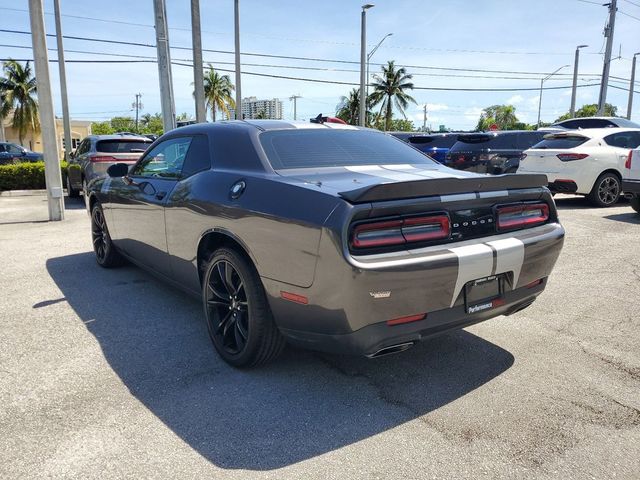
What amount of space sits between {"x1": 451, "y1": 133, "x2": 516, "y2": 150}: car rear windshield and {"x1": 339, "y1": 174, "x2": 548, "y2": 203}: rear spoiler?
1006 centimetres

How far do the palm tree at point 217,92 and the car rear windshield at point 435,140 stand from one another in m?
40.2

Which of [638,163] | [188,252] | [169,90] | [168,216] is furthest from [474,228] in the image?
[169,90]

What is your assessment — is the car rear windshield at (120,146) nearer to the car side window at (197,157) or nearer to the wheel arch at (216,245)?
the car side window at (197,157)

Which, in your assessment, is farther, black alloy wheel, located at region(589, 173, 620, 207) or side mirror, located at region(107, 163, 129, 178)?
black alloy wheel, located at region(589, 173, 620, 207)

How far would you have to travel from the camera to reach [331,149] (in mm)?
3648

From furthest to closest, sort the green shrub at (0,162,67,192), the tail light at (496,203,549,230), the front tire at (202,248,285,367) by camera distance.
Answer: the green shrub at (0,162,67,192) < the tail light at (496,203,549,230) < the front tire at (202,248,285,367)

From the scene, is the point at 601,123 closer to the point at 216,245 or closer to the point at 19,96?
the point at 216,245

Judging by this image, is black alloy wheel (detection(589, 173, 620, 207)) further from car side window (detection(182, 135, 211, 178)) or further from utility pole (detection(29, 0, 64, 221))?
utility pole (detection(29, 0, 64, 221))

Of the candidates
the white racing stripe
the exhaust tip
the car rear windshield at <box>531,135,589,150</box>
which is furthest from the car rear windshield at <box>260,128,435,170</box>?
the car rear windshield at <box>531,135,589,150</box>

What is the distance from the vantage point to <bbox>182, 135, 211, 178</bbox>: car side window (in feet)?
12.3

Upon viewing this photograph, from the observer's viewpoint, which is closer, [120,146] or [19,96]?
[120,146]

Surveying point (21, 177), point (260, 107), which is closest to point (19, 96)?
point (260, 107)

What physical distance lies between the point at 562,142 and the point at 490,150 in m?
2.60

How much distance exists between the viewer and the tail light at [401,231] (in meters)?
2.51
